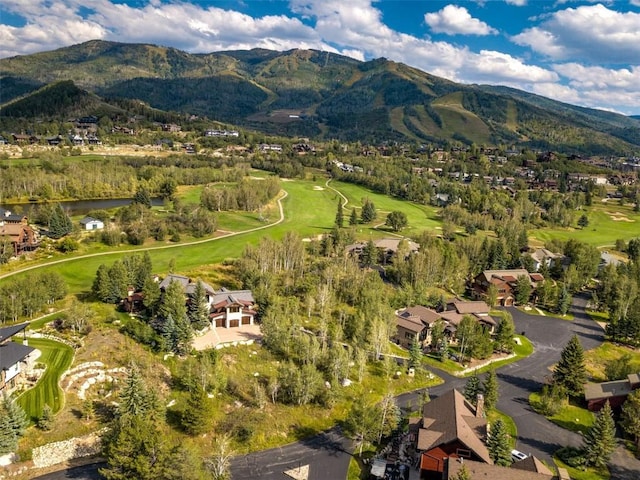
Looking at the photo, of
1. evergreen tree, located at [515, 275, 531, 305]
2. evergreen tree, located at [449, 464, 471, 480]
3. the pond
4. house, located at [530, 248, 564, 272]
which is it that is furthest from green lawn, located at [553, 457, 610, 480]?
the pond

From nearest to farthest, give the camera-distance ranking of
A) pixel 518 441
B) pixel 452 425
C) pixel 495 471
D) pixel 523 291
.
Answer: pixel 495 471
pixel 452 425
pixel 518 441
pixel 523 291

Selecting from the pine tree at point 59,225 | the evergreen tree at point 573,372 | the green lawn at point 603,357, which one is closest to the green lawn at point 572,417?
the evergreen tree at point 573,372

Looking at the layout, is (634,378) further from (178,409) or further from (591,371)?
(178,409)

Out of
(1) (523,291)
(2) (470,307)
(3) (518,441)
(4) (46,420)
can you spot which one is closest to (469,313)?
(2) (470,307)

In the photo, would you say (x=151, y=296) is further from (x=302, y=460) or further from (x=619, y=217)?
(x=619, y=217)

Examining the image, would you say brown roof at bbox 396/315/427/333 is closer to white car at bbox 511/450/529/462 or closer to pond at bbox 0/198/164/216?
white car at bbox 511/450/529/462

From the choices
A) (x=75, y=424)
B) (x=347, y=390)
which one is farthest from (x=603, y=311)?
(x=75, y=424)

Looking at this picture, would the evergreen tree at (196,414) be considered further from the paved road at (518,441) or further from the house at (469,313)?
the house at (469,313)
